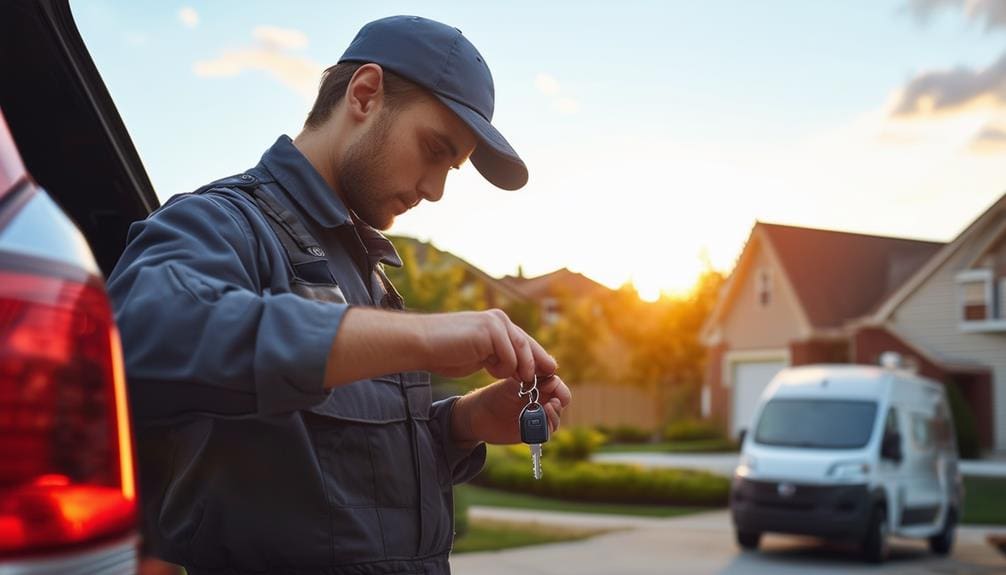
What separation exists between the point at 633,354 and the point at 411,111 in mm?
46637

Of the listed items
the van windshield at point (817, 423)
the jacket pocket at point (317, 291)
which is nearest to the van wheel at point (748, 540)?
the van windshield at point (817, 423)

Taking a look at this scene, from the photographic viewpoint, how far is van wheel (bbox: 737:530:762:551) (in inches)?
537

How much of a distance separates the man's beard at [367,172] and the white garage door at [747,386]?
117 feet

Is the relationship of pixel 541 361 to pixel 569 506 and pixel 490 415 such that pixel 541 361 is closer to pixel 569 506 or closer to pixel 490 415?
pixel 490 415

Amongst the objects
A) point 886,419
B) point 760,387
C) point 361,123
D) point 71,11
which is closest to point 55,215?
point 71,11

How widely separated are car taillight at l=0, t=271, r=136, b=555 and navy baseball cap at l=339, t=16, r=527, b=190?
112cm

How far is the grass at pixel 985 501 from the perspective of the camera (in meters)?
18.7

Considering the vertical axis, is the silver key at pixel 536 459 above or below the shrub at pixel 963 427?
above

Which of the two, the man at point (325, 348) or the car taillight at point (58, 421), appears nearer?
the car taillight at point (58, 421)

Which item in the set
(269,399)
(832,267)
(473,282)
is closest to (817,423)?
(269,399)

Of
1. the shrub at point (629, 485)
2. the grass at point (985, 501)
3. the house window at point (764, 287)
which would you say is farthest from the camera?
the house window at point (764, 287)

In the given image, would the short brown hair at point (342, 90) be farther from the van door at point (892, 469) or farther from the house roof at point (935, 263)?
the house roof at point (935, 263)

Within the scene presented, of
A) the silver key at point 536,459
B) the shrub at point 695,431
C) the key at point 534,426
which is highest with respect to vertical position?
the key at point 534,426

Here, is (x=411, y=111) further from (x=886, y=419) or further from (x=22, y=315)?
(x=886, y=419)
